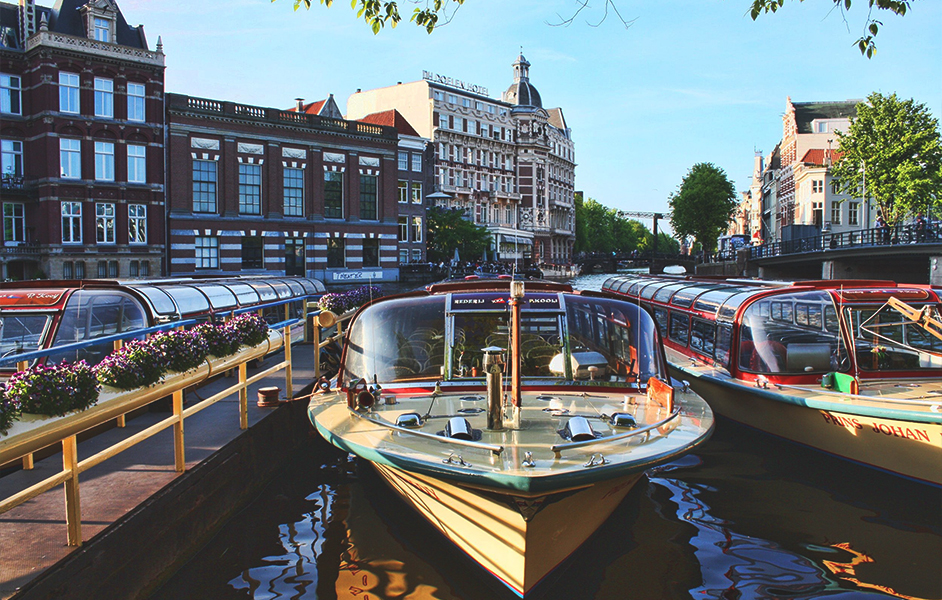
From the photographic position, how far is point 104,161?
36219mm

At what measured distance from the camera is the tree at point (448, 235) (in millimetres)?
60562

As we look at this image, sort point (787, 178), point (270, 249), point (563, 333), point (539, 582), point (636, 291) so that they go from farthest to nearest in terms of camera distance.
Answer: point (787, 178), point (270, 249), point (636, 291), point (563, 333), point (539, 582)

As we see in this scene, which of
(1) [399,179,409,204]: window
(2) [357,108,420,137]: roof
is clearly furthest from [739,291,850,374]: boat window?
(2) [357,108,420,137]: roof

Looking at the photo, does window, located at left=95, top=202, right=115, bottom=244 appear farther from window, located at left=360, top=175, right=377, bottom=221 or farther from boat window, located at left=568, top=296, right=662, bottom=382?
boat window, located at left=568, top=296, right=662, bottom=382

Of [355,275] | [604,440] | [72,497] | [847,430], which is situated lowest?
[847,430]

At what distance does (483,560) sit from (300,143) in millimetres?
42894

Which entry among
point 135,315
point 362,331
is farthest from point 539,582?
point 135,315

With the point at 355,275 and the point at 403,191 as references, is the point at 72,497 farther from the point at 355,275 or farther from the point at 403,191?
the point at 403,191

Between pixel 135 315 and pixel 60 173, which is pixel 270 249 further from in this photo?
pixel 135 315

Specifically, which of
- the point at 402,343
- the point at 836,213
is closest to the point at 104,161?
the point at 402,343

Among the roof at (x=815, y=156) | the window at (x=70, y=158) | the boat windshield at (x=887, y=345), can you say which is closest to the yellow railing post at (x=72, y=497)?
the boat windshield at (x=887, y=345)

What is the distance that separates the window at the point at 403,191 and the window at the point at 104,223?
24.2 meters

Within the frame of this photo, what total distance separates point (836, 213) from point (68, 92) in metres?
62.3

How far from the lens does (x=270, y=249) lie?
4434 centimetres
